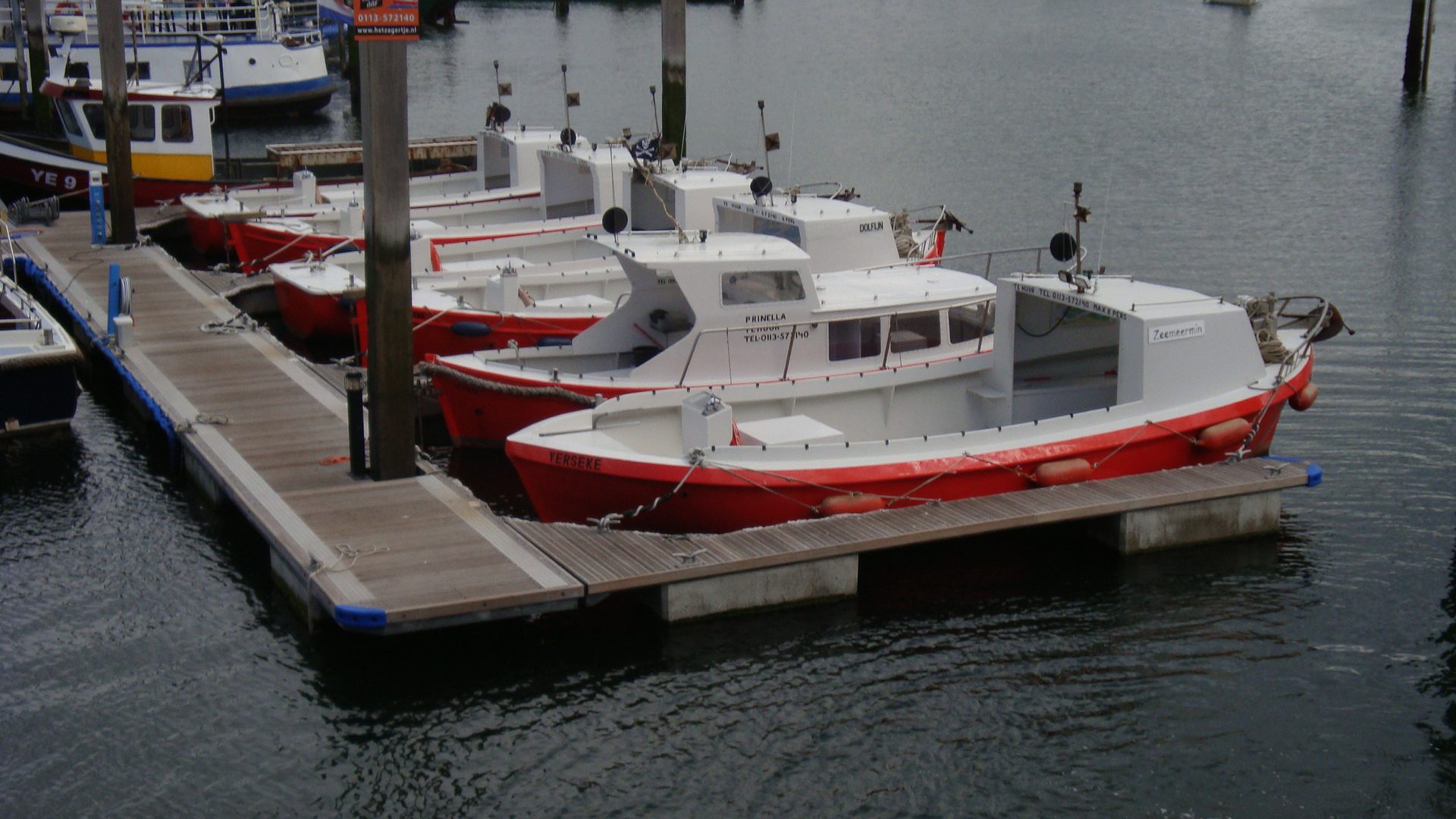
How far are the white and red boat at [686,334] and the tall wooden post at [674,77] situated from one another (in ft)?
38.4

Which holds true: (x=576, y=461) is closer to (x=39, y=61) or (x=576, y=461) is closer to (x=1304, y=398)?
(x=1304, y=398)

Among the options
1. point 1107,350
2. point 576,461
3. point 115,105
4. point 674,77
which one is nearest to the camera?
point 576,461

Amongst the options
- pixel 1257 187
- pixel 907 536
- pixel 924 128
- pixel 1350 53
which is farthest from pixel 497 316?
pixel 1350 53

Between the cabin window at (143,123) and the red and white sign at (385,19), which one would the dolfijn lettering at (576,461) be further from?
the cabin window at (143,123)

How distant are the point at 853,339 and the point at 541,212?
34.8ft

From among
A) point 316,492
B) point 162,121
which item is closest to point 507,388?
point 316,492

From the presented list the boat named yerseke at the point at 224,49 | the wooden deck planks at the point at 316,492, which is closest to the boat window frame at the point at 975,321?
the wooden deck planks at the point at 316,492

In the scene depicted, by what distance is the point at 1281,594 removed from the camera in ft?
49.9

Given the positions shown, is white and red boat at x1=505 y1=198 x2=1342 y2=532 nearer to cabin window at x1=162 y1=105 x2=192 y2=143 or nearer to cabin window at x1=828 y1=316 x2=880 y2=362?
cabin window at x1=828 y1=316 x2=880 y2=362

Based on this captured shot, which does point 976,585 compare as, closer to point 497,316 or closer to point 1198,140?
point 497,316

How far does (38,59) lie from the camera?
39750 mm

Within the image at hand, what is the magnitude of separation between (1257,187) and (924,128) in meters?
11.6

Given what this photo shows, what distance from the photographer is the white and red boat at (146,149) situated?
101ft

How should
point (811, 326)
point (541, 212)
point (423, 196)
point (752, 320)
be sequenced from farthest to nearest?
point (423, 196)
point (541, 212)
point (811, 326)
point (752, 320)
